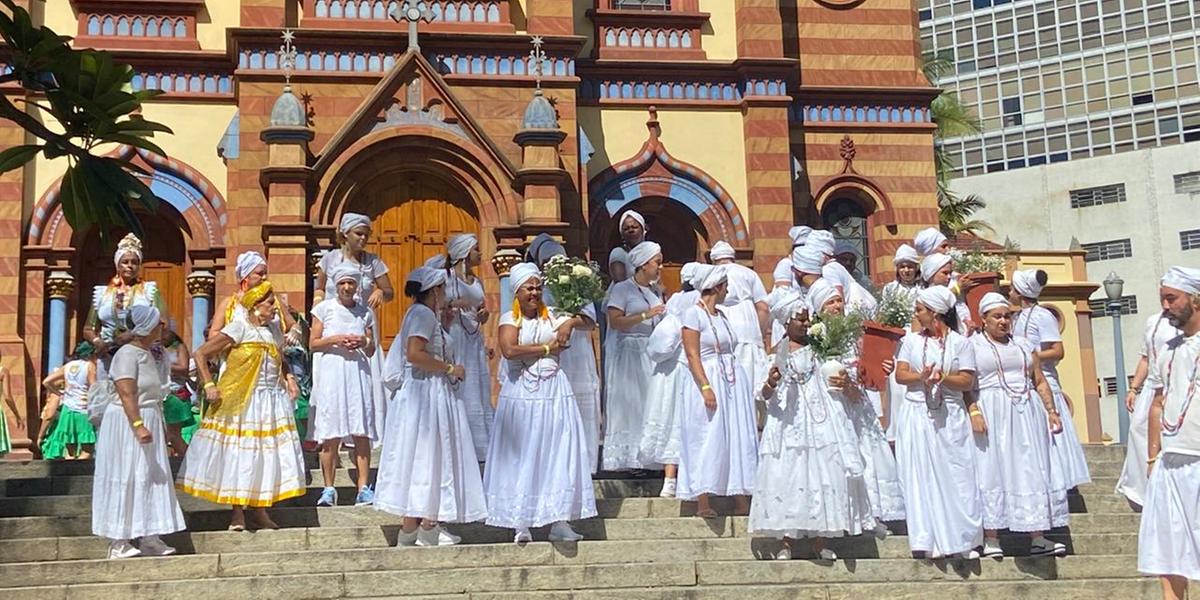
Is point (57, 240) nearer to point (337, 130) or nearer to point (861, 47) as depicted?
point (337, 130)

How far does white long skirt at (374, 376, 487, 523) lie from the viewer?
9727 mm

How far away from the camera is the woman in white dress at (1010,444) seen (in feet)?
33.4

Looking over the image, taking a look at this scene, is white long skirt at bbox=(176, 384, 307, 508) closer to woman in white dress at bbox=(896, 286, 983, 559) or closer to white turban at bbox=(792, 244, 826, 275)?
woman in white dress at bbox=(896, 286, 983, 559)

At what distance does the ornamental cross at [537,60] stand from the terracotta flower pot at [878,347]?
8450 millimetres

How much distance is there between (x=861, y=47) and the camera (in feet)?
68.0

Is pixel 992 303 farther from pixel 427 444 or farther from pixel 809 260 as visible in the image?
pixel 427 444

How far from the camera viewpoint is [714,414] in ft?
35.3

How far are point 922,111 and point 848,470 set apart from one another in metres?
12.1

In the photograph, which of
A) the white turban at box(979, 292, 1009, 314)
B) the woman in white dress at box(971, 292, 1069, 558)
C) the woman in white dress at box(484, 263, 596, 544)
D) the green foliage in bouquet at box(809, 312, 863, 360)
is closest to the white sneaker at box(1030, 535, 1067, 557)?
the woman in white dress at box(971, 292, 1069, 558)

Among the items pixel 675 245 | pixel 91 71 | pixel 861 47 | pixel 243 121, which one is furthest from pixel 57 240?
pixel 91 71

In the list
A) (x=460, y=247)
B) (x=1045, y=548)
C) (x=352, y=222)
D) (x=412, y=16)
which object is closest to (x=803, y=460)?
(x=1045, y=548)

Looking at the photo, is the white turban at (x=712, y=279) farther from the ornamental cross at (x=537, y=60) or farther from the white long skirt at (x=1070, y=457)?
the ornamental cross at (x=537, y=60)

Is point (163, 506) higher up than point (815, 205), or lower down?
lower down

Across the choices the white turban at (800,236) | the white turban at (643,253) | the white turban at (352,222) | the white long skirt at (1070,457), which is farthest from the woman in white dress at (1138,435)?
the white turban at (352,222)
